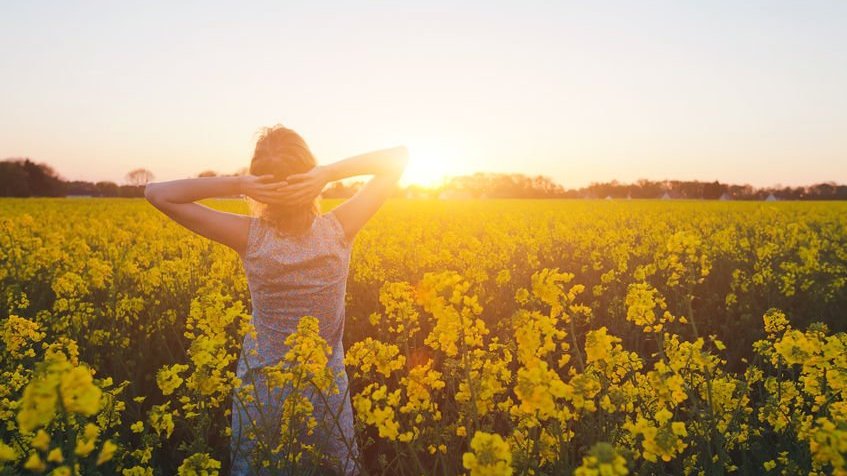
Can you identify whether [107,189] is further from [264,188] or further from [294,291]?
[264,188]

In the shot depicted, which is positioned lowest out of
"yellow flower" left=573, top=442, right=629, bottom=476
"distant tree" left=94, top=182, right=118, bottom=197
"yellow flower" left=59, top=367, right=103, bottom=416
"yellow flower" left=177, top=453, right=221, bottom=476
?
"yellow flower" left=177, top=453, right=221, bottom=476

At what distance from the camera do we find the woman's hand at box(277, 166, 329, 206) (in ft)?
8.34

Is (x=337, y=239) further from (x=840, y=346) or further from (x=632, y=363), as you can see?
(x=840, y=346)

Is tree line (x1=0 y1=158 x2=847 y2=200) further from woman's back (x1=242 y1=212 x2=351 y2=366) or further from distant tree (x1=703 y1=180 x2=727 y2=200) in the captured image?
woman's back (x1=242 y1=212 x2=351 y2=366)

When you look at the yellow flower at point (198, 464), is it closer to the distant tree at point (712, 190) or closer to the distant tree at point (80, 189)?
the distant tree at point (80, 189)

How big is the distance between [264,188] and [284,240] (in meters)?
0.39

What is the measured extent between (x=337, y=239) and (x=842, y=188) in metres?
70.5

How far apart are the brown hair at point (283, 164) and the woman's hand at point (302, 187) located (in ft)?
0.23

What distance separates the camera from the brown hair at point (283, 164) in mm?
2662

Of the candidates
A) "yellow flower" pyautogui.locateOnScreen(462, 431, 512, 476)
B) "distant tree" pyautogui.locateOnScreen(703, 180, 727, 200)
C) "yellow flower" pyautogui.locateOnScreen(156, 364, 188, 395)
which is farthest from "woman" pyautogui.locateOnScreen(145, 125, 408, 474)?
"distant tree" pyautogui.locateOnScreen(703, 180, 727, 200)

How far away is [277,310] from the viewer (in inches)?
116

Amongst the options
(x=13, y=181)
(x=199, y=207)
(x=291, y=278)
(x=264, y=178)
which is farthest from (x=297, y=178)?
(x=13, y=181)

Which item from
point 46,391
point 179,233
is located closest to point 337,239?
point 46,391

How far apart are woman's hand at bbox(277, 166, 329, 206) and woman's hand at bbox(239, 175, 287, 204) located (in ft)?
0.06
